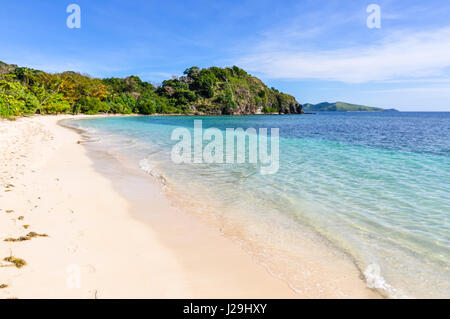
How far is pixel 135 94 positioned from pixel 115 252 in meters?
113

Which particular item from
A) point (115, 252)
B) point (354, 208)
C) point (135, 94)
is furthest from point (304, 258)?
point (135, 94)

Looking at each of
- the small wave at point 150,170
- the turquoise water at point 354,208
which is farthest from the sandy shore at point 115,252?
the small wave at point 150,170

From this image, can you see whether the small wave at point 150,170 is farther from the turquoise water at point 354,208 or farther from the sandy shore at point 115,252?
the sandy shore at point 115,252

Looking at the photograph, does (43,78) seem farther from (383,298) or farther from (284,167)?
(383,298)

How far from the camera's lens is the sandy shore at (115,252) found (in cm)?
331

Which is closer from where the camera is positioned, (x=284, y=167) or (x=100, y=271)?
(x=100, y=271)

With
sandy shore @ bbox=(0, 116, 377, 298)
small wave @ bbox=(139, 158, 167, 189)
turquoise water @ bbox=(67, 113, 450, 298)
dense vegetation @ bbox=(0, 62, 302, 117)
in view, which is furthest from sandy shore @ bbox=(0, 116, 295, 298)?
dense vegetation @ bbox=(0, 62, 302, 117)

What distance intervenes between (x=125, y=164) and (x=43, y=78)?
69.5 meters

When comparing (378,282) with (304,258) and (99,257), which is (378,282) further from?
(99,257)

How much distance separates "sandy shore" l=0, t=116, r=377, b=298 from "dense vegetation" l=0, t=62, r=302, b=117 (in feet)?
120

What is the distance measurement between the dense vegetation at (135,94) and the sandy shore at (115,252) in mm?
36461
